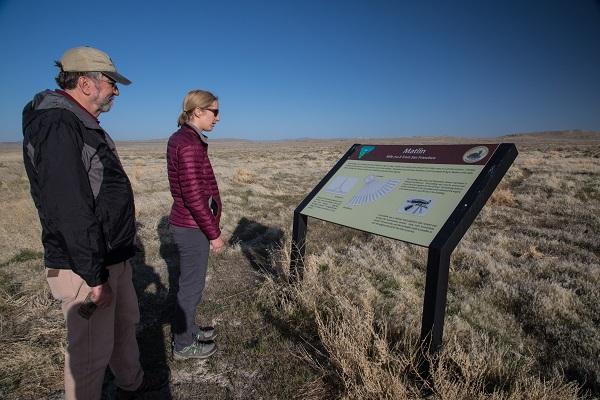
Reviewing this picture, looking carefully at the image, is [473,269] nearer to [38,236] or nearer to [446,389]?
[446,389]

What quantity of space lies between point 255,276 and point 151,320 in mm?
1671

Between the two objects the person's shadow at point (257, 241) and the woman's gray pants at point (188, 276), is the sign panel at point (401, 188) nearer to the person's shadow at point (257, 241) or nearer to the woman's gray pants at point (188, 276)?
the woman's gray pants at point (188, 276)

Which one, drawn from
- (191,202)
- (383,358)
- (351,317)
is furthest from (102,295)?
(351,317)

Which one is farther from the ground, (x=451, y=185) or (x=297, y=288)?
(x=451, y=185)

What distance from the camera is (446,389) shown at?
7.95 ft

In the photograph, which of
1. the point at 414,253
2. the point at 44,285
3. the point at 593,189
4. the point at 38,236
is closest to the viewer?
the point at 44,285

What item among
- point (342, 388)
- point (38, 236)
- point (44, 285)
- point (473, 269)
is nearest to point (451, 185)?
point (342, 388)

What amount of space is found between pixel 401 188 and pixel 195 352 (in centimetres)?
236

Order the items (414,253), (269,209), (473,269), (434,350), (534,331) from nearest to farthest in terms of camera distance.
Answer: (434,350), (534,331), (473,269), (414,253), (269,209)

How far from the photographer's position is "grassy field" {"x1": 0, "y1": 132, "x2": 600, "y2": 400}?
9.01 feet

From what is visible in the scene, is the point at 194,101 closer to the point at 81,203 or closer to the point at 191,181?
the point at 191,181

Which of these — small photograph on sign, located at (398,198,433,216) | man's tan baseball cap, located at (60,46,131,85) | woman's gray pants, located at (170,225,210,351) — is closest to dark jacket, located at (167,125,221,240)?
woman's gray pants, located at (170,225,210,351)

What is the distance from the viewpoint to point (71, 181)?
1.73 meters

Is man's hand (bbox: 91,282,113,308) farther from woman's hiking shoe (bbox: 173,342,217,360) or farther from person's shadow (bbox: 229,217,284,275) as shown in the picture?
person's shadow (bbox: 229,217,284,275)
